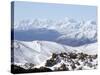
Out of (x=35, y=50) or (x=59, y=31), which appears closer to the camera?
(x=35, y=50)

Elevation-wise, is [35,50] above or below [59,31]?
below

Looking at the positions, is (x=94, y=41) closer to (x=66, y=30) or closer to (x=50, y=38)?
(x=66, y=30)

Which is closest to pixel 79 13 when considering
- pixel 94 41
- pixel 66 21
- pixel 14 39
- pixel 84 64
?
pixel 66 21

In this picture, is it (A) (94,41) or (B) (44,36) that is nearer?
(B) (44,36)

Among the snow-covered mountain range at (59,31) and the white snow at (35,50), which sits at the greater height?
the snow-covered mountain range at (59,31)

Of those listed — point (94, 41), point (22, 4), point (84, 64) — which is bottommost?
point (84, 64)

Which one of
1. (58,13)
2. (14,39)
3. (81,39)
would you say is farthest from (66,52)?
(14,39)

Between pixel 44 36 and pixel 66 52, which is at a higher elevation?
pixel 44 36

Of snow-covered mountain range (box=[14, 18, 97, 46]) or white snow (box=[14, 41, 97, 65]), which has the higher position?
snow-covered mountain range (box=[14, 18, 97, 46])
